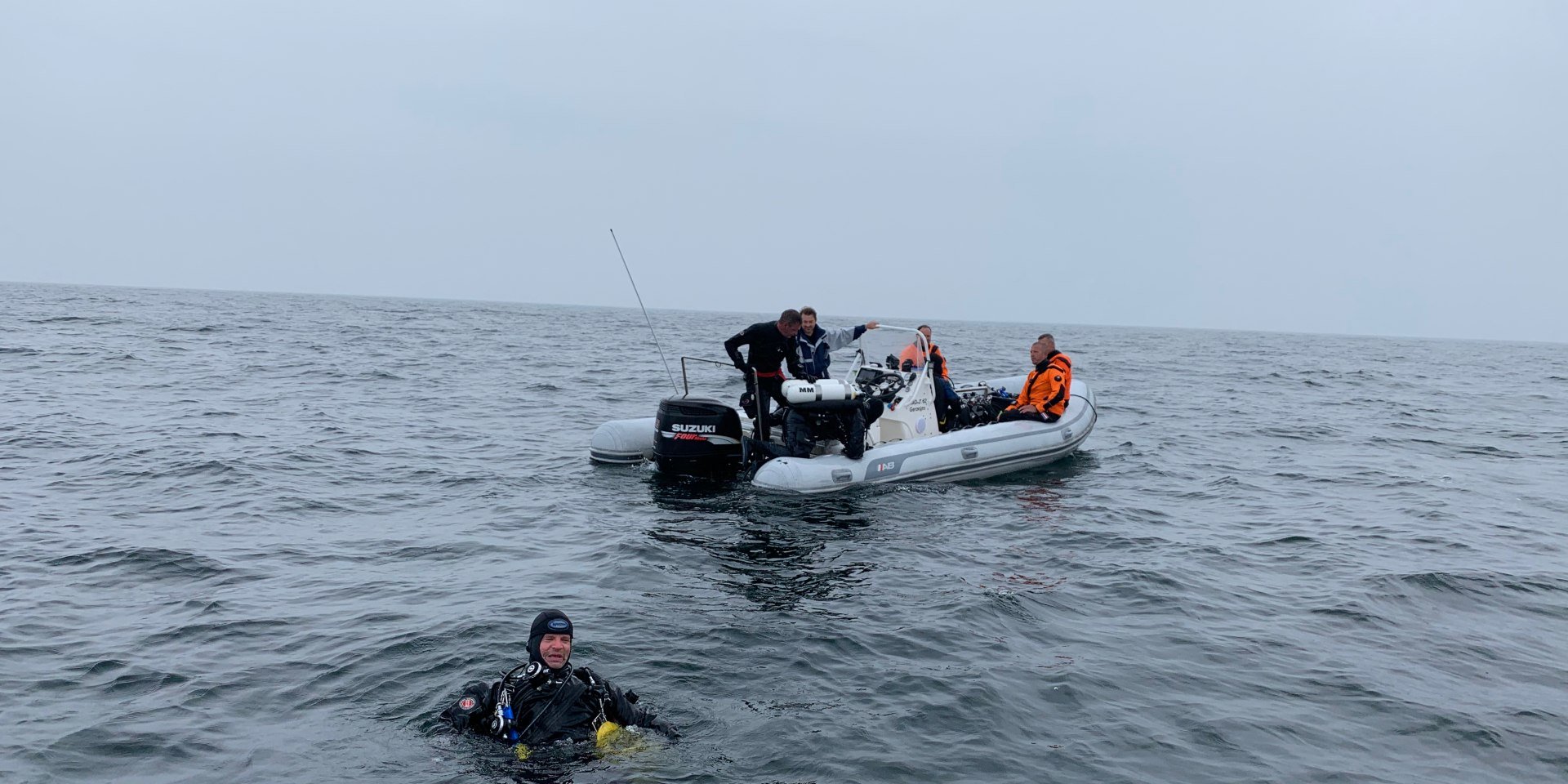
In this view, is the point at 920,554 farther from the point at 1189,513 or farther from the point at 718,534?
the point at 1189,513

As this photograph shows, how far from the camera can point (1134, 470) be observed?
1334 centimetres

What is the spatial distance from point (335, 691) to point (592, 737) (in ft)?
5.50

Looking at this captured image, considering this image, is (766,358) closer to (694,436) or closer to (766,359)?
(766,359)

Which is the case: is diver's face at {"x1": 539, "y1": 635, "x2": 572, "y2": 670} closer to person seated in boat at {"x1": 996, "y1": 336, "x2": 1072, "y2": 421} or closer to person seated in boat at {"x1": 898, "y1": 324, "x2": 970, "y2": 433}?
person seated in boat at {"x1": 898, "y1": 324, "x2": 970, "y2": 433}

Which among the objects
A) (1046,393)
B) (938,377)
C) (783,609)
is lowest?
(783,609)

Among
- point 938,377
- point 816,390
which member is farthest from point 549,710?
point 938,377

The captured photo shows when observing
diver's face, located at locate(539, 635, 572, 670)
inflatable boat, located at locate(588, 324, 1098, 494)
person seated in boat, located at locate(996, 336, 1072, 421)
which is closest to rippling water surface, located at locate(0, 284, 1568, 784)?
inflatable boat, located at locate(588, 324, 1098, 494)

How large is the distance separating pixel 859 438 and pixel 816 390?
0.92 m

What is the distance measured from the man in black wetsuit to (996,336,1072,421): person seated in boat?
2993 millimetres

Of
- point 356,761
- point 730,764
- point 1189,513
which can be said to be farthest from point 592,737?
point 1189,513

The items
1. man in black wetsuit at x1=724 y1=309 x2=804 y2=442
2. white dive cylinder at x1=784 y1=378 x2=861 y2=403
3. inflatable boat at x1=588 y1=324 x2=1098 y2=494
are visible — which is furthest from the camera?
inflatable boat at x1=588 y1=324 x2=1098 y2=494

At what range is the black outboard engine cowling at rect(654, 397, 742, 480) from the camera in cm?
1059

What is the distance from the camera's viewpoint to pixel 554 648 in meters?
Result: 4.91

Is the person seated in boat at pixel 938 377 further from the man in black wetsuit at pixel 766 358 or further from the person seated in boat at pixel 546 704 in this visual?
the person seated in boat at pixel 546 704
